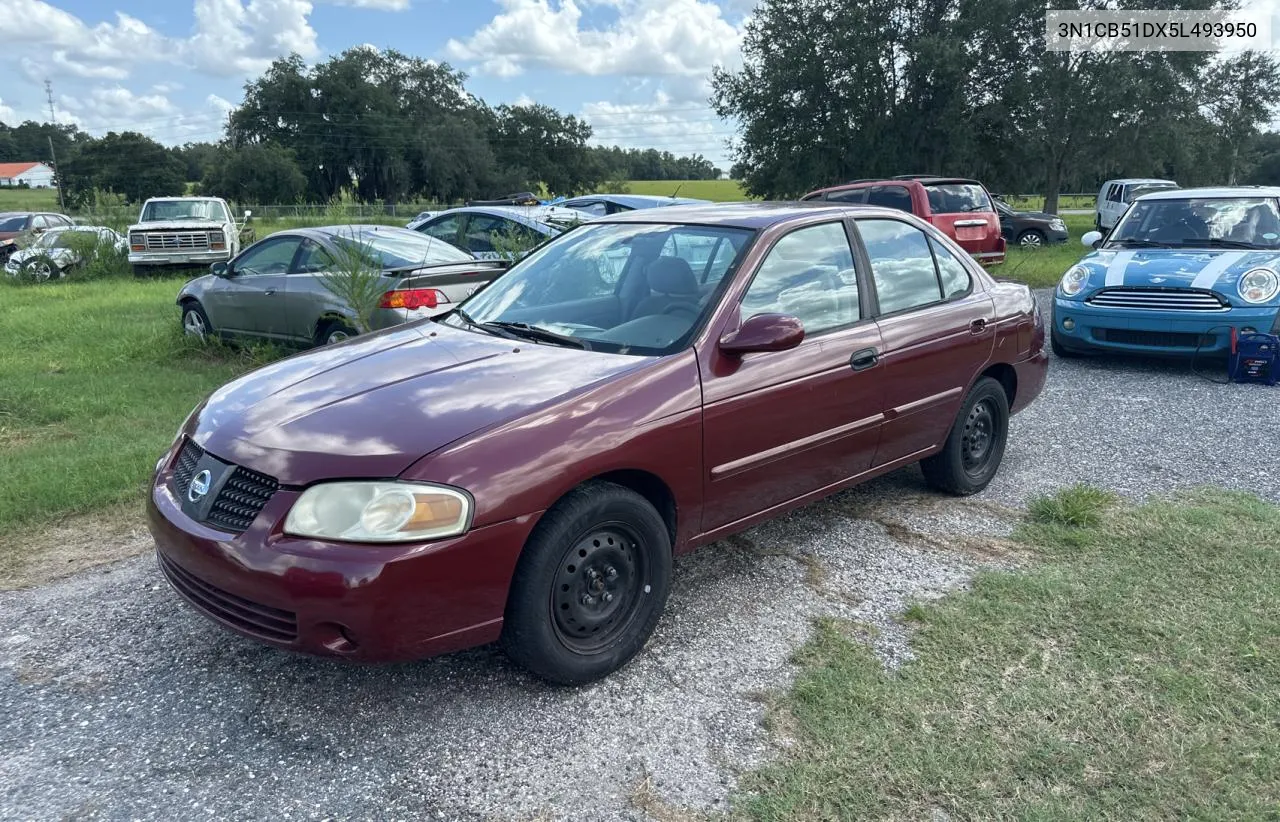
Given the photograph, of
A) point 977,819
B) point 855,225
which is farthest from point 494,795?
point 855,225

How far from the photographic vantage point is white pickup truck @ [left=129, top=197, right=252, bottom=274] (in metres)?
18.1

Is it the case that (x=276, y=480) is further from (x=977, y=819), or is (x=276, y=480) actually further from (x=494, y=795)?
(x=977, y=819)

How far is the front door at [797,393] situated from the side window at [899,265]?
0.17m

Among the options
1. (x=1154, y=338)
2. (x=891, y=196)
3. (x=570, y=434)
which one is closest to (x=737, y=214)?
(x=570, y=434)

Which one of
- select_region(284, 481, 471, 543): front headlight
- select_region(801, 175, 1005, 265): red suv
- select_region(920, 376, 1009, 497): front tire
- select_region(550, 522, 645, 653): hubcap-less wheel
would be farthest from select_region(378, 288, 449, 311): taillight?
select_region(801, 175, 1005, 265): red suv

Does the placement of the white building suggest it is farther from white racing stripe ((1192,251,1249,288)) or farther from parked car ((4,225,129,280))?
white racing stripe ((1192,251,1249,288))

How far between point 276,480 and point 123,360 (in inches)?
297

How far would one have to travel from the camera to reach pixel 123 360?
9.16 meters

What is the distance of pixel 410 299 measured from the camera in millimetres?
7289

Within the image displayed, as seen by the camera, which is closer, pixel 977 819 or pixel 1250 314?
pixel 977 819

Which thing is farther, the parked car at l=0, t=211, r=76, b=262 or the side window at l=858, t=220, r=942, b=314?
the parked car at l=0, t=211, r=76, b=262

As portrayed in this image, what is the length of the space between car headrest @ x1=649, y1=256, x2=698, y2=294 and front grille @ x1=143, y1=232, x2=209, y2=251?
56.8 ft

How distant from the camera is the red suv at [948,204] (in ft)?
46.0

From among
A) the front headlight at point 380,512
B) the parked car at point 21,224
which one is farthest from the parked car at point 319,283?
the parked car at point 21,224
